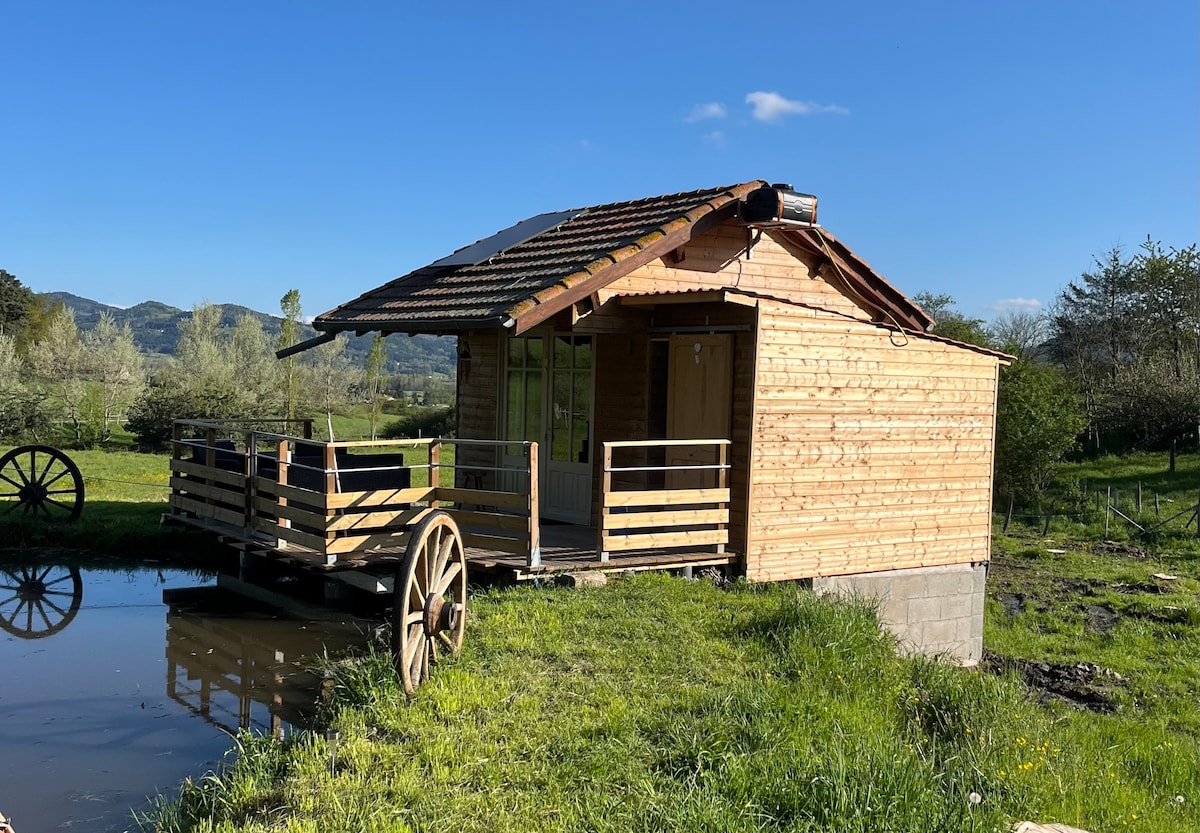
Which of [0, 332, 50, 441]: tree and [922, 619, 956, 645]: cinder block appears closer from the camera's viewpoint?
[922, 619, 956, 645]: cinder block

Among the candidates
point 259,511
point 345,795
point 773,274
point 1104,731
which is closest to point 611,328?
point 773,274

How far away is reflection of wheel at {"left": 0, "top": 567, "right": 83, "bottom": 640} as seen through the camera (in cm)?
1197

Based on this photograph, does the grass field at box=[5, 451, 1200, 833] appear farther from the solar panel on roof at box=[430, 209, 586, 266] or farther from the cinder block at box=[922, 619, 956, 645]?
the solar panel on roof at box=[430, 209, 586, 266]

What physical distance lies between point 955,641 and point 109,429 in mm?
31956

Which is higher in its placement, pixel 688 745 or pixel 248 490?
pixel 248 490

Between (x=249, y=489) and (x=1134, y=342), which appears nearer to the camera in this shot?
(x=249, y=489)

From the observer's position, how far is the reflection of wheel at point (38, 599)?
11969mm

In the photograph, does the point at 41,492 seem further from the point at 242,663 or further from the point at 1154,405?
the point at 1154,405

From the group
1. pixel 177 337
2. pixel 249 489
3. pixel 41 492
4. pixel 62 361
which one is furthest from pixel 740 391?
pixel 177 337

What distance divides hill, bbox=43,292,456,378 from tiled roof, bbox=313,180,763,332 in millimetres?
89517

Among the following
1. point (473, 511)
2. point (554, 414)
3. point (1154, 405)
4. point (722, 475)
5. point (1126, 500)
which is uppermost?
point (1154, 405)

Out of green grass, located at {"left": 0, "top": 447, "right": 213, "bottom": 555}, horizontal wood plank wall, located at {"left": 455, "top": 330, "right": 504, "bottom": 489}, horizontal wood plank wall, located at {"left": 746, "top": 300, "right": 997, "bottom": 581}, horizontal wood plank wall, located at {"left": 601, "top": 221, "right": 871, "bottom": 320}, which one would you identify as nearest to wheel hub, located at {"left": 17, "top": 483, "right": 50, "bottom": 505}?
green grass, located at {"left": 0, "top": 447, "right": 213, "bottom": 555}

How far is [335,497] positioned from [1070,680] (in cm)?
878

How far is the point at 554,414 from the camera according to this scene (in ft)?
44.3
